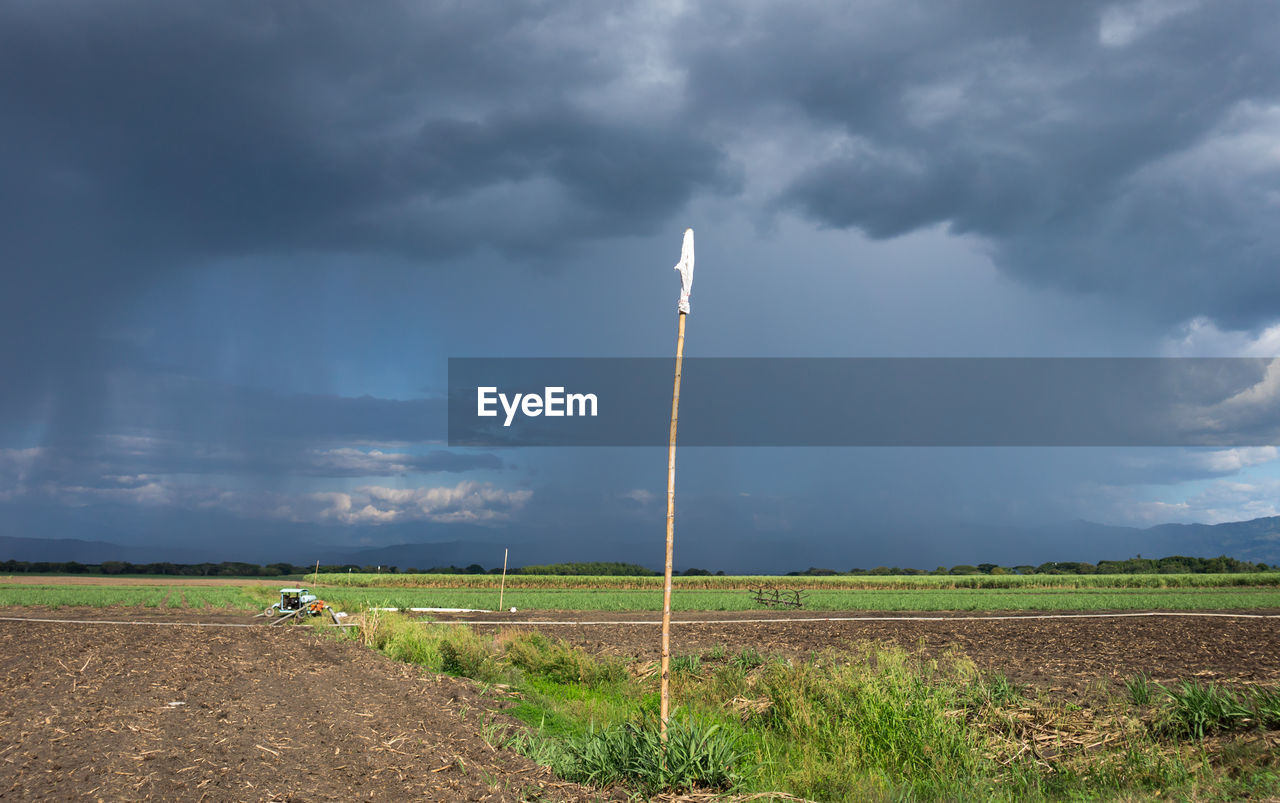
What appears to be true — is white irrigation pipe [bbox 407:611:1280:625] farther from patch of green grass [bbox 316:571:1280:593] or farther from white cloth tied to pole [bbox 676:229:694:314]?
patch of green grass [bbox 316:571:1280:593]

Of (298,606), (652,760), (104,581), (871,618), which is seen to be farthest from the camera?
(104,581)

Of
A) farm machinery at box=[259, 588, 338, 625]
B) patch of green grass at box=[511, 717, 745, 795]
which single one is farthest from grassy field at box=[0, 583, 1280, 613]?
patch of green grass at box=[511, 717, 745, 795]

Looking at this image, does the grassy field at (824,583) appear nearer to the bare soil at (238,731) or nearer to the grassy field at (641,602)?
the grassy field at (641,602)

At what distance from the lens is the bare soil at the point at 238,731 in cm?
604

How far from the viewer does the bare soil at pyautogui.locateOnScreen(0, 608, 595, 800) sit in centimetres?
604

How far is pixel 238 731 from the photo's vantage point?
742 cm

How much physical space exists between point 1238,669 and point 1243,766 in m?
10.4

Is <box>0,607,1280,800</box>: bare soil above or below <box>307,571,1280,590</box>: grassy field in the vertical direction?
above

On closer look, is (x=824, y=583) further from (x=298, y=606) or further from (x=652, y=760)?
(x=652, y=760)

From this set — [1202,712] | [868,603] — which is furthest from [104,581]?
[1202,712]

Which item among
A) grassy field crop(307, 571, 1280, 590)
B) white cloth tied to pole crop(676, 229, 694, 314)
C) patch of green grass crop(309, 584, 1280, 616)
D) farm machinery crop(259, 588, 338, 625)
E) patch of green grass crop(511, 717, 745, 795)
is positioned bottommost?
grassy field crop(307, 571, 1280, 590)

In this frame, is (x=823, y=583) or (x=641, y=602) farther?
(x=823, y=583)

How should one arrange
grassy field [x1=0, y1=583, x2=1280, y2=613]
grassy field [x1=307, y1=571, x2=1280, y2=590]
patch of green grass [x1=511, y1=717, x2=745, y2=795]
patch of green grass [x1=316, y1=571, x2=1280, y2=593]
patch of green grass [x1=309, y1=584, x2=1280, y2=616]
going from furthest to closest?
grassy field [x1=307, y1=571, x2=1280, y2=590] < patch of green grass [x1=316, y1=571, x2=1280, y2=593] < patch of green grass [x1=309, y1=584, x2=1280, y2=616] < grassy field [x1=0, y1=583, x2=1280, y2=613] < patch of green grass [x1=511, y1=717, x2=745, y2=795]

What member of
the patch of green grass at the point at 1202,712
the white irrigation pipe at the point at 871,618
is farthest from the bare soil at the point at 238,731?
the white irrigation pipe at the point at 871,618
